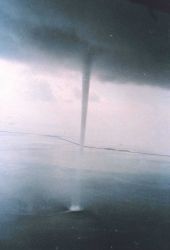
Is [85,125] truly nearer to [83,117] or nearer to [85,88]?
[83,117]

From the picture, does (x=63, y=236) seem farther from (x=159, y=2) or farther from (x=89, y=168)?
(x=159, y=2)

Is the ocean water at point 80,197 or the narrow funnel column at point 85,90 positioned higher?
the narrow funnel column at point 85,90

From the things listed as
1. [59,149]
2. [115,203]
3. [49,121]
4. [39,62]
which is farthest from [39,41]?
[115,203]

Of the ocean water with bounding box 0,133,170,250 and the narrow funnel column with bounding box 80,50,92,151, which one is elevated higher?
the narrow funnel column with bounding box 80,50,92,151

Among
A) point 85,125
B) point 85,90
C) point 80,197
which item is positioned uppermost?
point 85,90

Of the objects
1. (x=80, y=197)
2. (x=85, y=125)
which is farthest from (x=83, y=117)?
(x=80, y=197)

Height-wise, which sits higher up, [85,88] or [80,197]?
[85,88]

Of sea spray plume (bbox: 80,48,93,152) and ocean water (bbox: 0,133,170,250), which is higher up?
sea spray plume (bbox: 80,48,93,152)

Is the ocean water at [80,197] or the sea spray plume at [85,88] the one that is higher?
the sea spray plume at [85,88]
